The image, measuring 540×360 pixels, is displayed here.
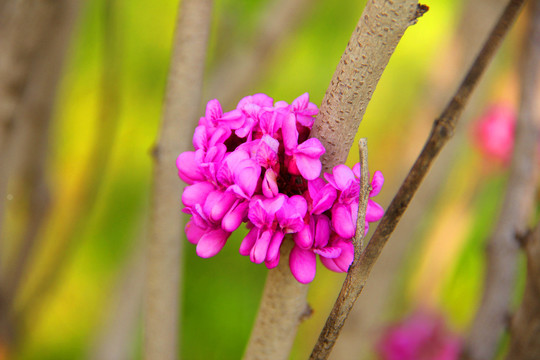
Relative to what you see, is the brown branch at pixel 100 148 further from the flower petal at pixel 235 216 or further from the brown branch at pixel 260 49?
the flower petal at pixel 235 216

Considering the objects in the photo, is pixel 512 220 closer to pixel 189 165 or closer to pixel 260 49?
pixel 189 165

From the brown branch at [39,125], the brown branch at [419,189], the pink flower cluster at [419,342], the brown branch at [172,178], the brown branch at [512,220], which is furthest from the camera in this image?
the pink flower cluster at [419,342]

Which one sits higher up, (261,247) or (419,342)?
(261,247)

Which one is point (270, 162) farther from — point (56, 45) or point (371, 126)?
point (371, 126)

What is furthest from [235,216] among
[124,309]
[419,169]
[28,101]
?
[124,309]

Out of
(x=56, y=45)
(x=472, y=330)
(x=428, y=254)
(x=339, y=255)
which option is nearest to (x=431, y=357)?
(x=428, y=254)

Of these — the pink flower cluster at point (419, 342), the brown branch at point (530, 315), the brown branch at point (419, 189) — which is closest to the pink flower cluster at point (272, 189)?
the brown branch at point (530, 315)
